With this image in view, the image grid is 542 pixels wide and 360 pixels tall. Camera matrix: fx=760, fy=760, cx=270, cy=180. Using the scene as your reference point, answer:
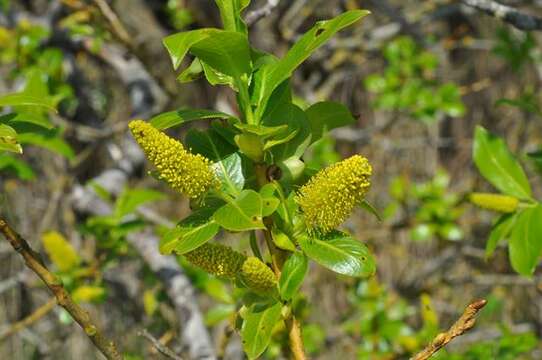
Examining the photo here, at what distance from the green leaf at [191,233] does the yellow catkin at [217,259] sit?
21 mm

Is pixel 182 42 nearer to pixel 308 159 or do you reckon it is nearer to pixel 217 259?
pixel 217 259

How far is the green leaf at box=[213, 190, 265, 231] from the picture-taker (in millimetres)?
784

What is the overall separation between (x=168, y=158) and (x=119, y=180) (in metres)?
1.47

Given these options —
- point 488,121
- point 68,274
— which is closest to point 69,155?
point 68,274

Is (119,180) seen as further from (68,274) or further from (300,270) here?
(300,270)

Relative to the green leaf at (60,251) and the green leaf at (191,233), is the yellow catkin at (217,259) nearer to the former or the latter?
the green leaf at (191,233)

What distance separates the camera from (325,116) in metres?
0.95

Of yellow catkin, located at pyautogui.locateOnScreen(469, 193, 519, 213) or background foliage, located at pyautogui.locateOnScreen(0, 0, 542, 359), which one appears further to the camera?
background foliage, located at pyautogui.locateOnScreen(0, 0, 542, 359)

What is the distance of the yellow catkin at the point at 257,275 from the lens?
0.81 metres

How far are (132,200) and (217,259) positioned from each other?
101 centimetres

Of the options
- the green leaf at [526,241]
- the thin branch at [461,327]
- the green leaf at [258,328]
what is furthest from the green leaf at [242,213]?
the green leaf at [526,241]

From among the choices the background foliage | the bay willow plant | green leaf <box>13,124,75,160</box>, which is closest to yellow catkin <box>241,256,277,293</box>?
the bay willow plant

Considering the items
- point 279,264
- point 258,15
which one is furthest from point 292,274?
point 258,15

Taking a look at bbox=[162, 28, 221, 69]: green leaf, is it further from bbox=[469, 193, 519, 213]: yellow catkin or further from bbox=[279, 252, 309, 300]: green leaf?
bbox=[469, 193, 519, 213]: yellow catkin
